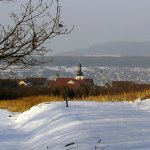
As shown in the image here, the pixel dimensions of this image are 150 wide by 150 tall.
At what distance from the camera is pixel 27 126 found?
14469 mm

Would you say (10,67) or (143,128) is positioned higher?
(10,67)

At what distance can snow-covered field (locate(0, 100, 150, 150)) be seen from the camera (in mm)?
8188

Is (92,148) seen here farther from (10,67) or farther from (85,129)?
(10,67)

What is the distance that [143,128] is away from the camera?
9.61 m

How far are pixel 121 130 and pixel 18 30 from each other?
161 inches

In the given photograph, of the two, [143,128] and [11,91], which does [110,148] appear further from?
[11,91]

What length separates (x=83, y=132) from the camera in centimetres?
916

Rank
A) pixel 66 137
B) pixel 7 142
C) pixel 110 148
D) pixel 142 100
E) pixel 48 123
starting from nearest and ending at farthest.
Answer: pixel 110 148 → pixel 66 137 → pixel 7 142 → pixel 48 123 → pixel 142 100

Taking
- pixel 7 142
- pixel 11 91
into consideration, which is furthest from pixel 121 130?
pixel 11 91

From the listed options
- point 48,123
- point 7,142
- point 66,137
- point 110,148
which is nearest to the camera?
point 110,148

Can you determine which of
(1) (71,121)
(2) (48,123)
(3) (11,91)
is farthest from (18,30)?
(3) (11,91)

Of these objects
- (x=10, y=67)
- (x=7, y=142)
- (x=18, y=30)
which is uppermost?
(x=18, y=30)

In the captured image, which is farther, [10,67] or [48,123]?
[48,123]

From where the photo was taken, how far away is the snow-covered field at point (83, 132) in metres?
8.19
